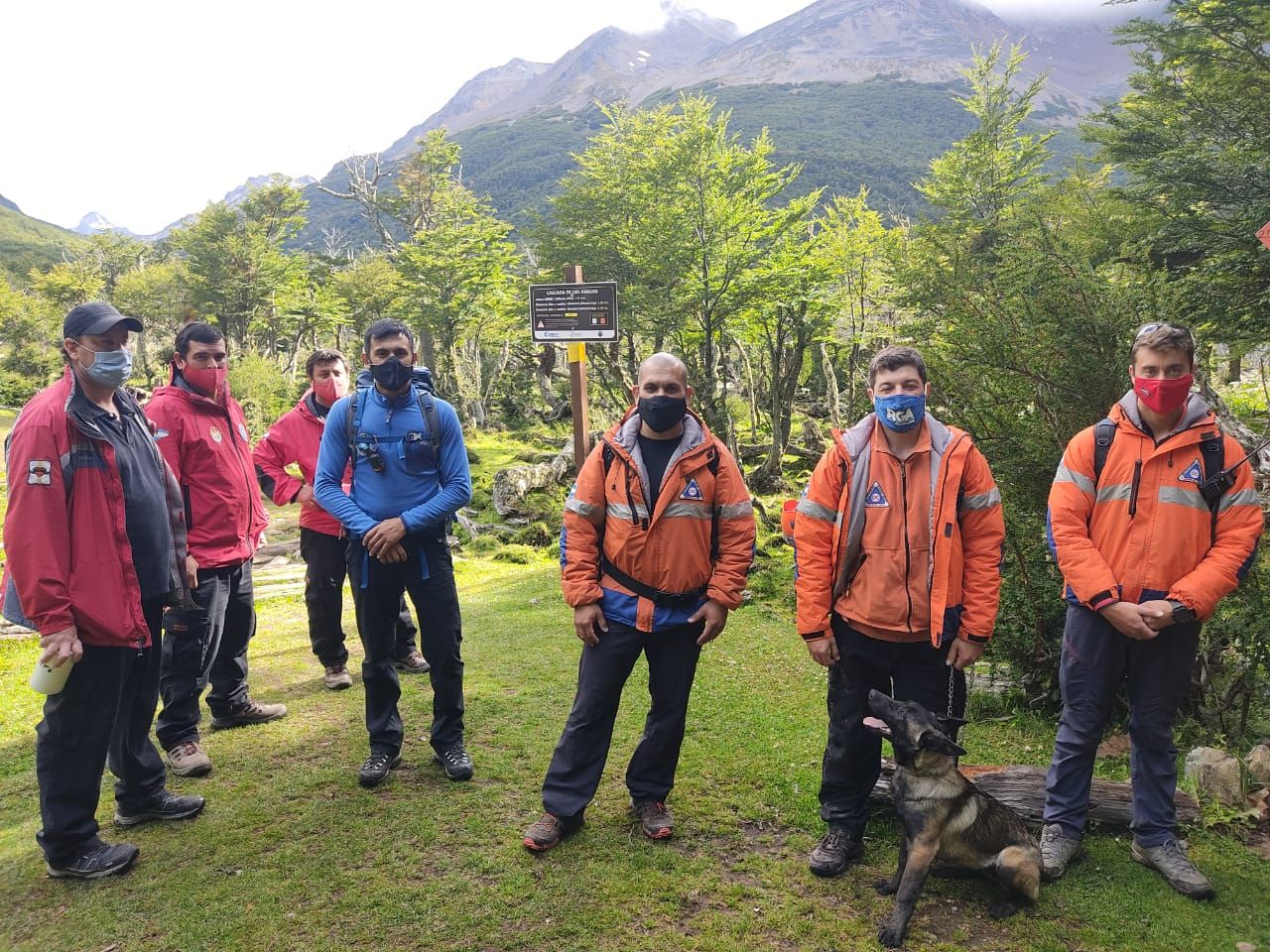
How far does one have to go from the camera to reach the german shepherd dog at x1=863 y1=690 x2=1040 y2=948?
3.04 m

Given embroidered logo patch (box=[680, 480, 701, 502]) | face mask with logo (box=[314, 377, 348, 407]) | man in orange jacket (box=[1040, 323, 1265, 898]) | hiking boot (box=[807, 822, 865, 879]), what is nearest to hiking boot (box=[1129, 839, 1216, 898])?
man in orange jacket (box=[1040, 323, 1265, 898])

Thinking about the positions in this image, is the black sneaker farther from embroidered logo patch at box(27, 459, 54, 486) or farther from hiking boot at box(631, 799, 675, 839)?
embroidered logo patch at box(27, 459, 54, 486)

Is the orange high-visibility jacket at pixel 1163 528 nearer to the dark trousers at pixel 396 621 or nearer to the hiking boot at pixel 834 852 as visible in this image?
the hiking boot at pixel 834 852

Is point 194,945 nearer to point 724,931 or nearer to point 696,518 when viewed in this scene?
point 724,931

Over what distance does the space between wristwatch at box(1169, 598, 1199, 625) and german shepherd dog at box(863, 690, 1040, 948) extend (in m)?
1.11

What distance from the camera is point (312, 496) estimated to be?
5.56 meters

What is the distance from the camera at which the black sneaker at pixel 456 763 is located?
426 cm

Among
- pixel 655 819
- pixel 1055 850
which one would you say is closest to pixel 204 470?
pixel 655 819

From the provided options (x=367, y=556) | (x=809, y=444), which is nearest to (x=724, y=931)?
(x=367, y=556)

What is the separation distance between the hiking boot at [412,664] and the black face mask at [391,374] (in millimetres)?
3053

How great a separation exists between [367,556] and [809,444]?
17.3 metres

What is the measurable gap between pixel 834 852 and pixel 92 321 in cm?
427

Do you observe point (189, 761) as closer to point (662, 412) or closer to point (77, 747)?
point (77, 747)

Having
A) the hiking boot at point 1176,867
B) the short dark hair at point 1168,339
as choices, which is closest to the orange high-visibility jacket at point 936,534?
the short dark hair at point 1168,339
